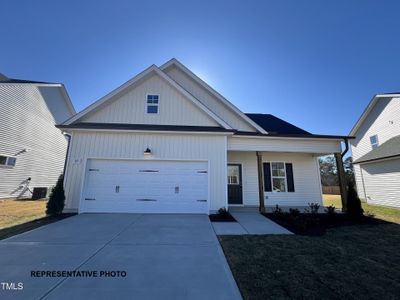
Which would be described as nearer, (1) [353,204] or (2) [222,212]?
(2) [222,212]

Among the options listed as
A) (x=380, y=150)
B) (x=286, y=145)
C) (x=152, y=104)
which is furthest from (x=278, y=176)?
(x=380, y=150)

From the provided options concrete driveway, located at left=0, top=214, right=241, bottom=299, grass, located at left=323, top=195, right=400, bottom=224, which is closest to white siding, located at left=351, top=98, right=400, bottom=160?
grass, located at left=323, top=195, right=400, bottom=224

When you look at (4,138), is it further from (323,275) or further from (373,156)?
(373,156)

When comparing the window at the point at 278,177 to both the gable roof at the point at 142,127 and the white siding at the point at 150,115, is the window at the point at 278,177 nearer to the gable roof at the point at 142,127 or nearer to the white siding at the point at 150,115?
the gable roof at the point at 142,127

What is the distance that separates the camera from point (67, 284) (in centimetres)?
271

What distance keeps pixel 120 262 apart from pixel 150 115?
22.6 ft

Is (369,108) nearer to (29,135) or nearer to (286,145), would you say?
(286,145)

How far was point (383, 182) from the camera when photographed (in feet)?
39.6

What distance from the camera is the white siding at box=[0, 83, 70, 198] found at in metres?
11.6

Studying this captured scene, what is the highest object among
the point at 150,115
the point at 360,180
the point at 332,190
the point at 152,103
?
the point at 152,103

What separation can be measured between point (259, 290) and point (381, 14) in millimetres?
12647

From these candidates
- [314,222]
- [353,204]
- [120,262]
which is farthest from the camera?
Answer: [353,204]

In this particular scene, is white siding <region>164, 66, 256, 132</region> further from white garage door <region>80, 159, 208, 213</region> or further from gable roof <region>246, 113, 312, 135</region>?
white garage door <region>80, 159, 208, 213</region>

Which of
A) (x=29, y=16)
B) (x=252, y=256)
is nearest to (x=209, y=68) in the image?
(x=29, y=16)
